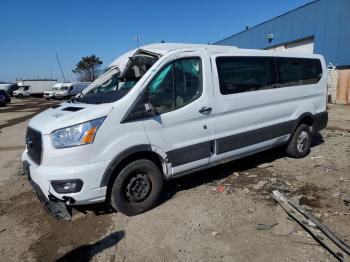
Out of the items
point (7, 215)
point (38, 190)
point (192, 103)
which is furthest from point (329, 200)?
point (7, 215)

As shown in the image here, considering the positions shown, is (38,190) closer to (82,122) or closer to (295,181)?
(82,122)

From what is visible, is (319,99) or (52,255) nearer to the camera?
(52,255)

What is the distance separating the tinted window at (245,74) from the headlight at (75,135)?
7.02ft

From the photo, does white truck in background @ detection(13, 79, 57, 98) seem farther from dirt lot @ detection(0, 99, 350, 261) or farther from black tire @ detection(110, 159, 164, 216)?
black tire @ detection(110, 159, 164, 216)

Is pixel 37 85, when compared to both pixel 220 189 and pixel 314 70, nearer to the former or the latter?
pixel 314 70

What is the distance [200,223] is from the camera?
413 centimetres

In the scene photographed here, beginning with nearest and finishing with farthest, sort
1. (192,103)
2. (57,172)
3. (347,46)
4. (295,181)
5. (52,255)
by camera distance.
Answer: (52,255) → (57,172) → (192,103) → (295,181) → (347,46)

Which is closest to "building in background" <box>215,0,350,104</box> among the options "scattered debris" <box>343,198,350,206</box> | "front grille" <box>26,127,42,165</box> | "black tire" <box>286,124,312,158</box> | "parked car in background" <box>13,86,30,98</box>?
"black tire" <box>286,124,312,158</box>

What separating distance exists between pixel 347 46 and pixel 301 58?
1518 cm

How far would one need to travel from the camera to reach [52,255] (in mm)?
3572

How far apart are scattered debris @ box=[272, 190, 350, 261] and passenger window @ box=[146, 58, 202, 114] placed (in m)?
1.98

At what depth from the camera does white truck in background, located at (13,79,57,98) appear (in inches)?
1870

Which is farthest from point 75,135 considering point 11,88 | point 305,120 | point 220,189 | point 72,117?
point 11,88

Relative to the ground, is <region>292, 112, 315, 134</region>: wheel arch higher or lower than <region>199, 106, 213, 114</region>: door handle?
lower
